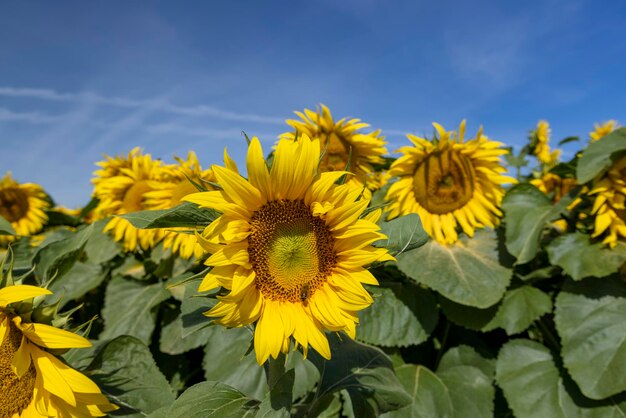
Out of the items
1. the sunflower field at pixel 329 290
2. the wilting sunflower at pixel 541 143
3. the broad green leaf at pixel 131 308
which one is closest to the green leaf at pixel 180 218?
the sunflower field at pixel 329 290

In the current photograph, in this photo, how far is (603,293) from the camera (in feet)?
9.11

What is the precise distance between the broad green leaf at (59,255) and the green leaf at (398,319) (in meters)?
1.37

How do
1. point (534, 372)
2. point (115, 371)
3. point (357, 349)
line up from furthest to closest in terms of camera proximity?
point (534, 372)
point (357, 349)
point (115, 371)

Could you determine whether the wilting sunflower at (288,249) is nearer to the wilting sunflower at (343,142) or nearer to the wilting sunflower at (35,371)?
the wilting sunflower at (35,371)

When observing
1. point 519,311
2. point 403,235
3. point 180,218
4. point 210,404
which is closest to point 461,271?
point 519,311

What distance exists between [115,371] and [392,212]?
1933mm

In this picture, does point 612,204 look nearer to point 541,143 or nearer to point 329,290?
point 329,290

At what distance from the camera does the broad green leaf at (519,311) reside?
277 cm

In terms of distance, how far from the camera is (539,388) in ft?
8.57

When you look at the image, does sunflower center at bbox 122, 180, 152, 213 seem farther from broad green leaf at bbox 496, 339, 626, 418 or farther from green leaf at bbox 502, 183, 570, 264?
broad green leaf at bbox 496, 339, 626, 418

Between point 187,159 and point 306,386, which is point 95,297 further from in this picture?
point 306,386

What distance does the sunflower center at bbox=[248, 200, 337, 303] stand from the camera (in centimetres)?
147

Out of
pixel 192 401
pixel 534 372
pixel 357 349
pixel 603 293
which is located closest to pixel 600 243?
pixel 603 293

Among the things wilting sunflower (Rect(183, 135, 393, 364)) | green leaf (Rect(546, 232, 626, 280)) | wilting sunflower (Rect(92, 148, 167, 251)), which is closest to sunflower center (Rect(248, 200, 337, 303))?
wilting sunflower (Rect(183, 135, 393, 364))
